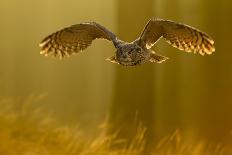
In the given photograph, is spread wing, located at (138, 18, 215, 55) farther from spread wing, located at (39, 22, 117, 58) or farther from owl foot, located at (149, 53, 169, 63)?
spread wing, located at (39, 22, 117, 58)

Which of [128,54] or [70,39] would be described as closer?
[128,54]

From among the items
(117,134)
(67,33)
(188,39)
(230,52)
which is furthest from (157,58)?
(230,52)

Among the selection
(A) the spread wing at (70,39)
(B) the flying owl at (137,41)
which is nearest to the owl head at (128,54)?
(B) the flying owl at (137,41)

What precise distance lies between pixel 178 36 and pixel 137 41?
0.14 meters

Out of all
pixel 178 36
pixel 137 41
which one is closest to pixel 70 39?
pixel 137 41

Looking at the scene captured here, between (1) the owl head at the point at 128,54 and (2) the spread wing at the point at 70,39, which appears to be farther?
(2) the spread wing at the point at 70,39

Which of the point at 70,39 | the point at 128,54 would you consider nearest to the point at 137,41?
the point at 128,54

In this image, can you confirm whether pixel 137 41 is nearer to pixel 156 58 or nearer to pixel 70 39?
pixel 156 58

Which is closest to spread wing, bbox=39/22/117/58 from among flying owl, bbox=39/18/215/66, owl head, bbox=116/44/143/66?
flying owl, bbox=39/18/215/66

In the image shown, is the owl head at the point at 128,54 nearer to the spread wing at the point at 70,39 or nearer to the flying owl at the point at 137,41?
the flying owl at the point at 137,41

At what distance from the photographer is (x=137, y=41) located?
216cm

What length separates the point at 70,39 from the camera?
2.29m

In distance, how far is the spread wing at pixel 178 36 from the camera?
2.13 metres

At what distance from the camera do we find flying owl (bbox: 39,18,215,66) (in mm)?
2111
